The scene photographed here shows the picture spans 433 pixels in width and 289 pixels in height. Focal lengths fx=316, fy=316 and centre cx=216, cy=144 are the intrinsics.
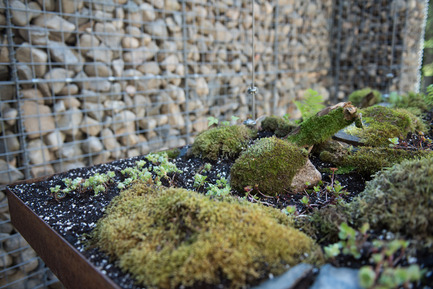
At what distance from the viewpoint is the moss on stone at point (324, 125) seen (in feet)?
5.62

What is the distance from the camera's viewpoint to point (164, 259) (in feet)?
2.98

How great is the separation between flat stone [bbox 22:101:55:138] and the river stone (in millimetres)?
2099

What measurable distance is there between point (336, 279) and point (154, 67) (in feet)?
9.63

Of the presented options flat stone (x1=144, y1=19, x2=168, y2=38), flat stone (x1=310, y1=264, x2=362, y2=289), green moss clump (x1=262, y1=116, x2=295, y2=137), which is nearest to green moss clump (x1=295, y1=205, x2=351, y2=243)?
flat stone (x1=310, y1=264, x2=362, y2=289)

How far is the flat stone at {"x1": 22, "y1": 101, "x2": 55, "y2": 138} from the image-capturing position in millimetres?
2529

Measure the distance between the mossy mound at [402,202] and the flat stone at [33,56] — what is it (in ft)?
8.29

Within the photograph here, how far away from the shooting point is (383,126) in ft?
6.40

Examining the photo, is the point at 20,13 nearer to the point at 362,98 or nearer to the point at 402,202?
the point at 402,202

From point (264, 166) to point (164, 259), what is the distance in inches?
32.1

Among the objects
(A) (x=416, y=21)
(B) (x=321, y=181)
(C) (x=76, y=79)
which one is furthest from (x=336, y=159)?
(A) (x=416, y=21)

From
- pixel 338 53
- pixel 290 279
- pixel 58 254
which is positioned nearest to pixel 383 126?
pixel 290 279

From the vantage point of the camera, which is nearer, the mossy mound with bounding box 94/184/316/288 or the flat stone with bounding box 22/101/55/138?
the mossy mound with bounding box 94/184/316/288

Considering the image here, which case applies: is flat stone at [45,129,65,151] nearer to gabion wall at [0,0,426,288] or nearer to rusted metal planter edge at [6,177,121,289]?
gabion wall at [0,0,426,288]

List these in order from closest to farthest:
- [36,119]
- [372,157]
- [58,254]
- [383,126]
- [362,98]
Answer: [58,254]
[372,157]
[383,126]
[36,119]
[362,98]
